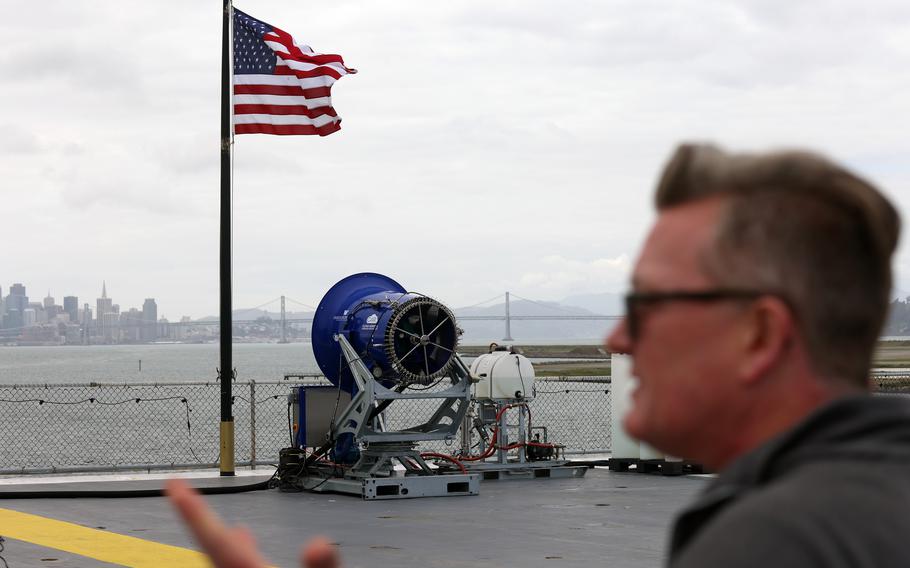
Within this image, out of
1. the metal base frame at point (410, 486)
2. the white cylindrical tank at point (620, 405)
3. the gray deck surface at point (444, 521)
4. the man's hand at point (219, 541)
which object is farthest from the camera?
the white cylindrical tank at point (620, 405)

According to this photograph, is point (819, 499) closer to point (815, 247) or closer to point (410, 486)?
point (815, 247)

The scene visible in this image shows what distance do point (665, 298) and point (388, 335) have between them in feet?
46.4

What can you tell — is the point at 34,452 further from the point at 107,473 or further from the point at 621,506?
the point at 621,506

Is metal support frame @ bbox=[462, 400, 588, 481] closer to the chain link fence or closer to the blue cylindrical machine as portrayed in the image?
the blue cylindrical machine

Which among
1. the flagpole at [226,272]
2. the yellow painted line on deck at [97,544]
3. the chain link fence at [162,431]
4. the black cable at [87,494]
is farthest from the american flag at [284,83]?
the yellow painted line on deck at [97,544]

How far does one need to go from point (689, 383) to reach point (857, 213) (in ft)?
0.87

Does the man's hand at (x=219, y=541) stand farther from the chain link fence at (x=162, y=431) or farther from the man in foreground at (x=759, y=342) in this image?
Answer: the chain link fence at (x=162, y=431)

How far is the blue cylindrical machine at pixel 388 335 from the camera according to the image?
51.7 feet

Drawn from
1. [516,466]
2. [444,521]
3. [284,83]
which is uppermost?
[284,83]

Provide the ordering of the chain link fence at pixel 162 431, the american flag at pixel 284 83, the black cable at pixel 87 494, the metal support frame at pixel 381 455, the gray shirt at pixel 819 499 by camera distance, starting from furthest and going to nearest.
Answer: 1. the chain link fence at pixel 162 431
2. the american flag at pixel 284 83
3. the metal support frame at pixel 381 455
4. the black cable at pixel 87 494
5. the gray shirt at pixel 819 499

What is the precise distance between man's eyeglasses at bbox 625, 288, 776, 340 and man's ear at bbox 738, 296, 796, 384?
2 centimetres

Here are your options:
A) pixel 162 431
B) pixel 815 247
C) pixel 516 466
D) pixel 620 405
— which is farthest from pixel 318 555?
pixel 162 431

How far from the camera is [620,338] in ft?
5.51

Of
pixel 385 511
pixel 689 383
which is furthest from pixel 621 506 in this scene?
pixel 689 383
